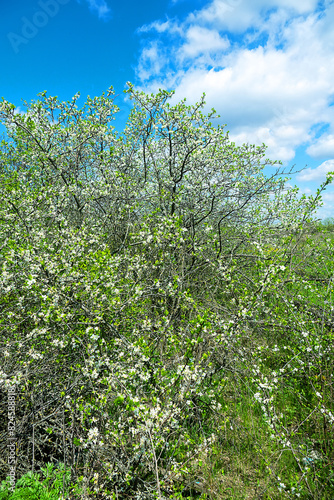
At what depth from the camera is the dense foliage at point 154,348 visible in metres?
2.81

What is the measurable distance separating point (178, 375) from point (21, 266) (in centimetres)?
309

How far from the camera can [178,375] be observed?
9.67 ft

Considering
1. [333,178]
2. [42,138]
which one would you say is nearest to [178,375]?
[333,178]

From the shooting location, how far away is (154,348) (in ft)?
12.4

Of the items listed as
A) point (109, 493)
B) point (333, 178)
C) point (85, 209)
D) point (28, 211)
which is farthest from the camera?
point (85, 209)

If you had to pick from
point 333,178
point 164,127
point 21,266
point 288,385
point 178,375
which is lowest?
point 288,385

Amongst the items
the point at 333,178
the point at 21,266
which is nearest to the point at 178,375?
the point at 21,266

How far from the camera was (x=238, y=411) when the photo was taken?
3.94 m

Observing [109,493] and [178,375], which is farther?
[178,375]

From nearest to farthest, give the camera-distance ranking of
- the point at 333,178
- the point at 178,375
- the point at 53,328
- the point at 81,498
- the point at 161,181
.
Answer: the point at 81,498 → the point at 178,375 → the point at 53,328 → the point at 333,178 → the point at 161,181

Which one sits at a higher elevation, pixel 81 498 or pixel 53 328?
pixel 53 328

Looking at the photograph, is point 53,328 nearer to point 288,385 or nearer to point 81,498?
point 81,498

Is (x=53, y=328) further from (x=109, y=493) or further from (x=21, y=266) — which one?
(x=109, y=493)

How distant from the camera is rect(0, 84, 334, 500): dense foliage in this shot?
9.23ft
